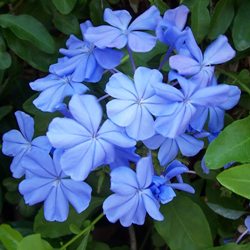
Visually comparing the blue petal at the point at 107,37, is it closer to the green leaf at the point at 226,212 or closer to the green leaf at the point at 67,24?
the green leaf at the point at 67,24

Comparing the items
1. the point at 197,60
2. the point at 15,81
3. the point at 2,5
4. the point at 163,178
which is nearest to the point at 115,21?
the point at 197,60

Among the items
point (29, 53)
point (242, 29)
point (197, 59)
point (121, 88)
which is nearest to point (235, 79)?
point (242, 29)

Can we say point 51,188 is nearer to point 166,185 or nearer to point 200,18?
point 166,185

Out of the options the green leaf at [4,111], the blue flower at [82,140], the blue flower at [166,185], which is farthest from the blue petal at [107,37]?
the green leaf at [4,111]

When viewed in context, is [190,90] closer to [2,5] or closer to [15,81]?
[2,5]

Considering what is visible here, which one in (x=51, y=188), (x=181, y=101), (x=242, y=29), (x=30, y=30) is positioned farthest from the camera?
(x=30, y=30)
